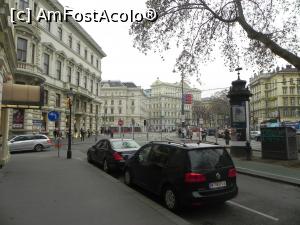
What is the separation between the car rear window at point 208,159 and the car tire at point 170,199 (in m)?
0.82

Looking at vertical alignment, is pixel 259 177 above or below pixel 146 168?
below

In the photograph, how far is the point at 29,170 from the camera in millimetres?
11445

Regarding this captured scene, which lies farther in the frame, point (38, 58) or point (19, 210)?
point (38, 58)

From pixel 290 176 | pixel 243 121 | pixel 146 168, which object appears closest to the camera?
pixel 146 168

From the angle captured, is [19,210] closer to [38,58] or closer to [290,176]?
[290,176]

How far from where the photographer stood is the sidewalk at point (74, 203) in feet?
17.9

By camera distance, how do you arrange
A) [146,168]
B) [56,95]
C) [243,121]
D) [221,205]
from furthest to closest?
[56,95] → [243,121] → [146,168] → [221,205]

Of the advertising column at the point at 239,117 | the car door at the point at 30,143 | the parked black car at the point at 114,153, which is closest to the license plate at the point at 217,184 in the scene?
the parked black car at the point at 114,153

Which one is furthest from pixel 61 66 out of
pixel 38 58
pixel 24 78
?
pixel 24 78

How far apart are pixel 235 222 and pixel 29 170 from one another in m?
8.76

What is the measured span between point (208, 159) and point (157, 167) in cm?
139

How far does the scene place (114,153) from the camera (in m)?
11.2

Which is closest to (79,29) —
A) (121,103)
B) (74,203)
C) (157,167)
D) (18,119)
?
(18,119)

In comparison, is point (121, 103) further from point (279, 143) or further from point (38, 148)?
point (279, 143)
